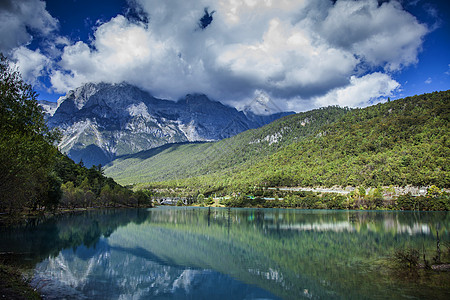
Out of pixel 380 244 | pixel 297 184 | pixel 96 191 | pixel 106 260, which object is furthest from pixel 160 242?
pixel 297 184

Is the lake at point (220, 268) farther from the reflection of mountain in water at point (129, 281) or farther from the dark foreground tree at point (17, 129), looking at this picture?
the dark foreground tree at point (17, 129)

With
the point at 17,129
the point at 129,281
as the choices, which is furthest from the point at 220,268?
the point at 17,129

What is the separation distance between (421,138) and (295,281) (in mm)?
195646

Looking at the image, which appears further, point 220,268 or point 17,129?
point 220,268

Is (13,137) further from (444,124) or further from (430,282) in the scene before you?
(444,124)

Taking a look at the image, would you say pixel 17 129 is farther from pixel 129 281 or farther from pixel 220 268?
pixel 220 268

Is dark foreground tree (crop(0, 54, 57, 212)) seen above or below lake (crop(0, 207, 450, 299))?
above

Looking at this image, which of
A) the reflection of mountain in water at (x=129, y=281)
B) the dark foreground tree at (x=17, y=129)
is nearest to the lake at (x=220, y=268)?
the reflection of mountain in water at (x=129, y=281)

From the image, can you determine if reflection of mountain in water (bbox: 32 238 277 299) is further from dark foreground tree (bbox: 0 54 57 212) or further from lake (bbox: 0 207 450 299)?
dark foreground tree (bbox: 0 54 57 212)

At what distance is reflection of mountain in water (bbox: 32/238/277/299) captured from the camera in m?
21.6

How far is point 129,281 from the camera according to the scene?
2539 cm

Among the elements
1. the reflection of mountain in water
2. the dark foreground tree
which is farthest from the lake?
the dark foreground tree

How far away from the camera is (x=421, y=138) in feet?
593

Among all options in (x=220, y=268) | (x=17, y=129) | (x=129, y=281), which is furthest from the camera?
(x=220, y=268)
